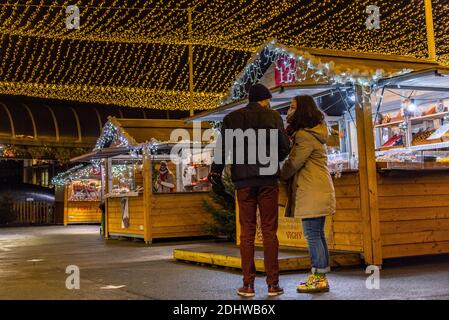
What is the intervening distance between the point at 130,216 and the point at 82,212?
484 inches

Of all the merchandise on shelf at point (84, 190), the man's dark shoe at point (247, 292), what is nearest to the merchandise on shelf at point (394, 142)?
the man's dark shoe at point (247, 292)

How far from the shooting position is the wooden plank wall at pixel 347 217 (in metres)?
6.99

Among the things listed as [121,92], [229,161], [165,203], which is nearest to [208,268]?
[229,161]

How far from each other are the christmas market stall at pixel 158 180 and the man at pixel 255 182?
305 inches

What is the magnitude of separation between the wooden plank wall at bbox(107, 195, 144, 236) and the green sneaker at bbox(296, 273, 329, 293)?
27.5ft

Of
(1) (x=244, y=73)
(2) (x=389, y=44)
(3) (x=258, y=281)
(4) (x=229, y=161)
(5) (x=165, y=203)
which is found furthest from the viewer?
(2) (x=389, y=44)

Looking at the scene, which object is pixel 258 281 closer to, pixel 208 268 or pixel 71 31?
pixel 208 268

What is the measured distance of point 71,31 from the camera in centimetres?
1379

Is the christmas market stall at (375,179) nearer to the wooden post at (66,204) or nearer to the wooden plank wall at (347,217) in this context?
the wooden plank wall at (347,217)

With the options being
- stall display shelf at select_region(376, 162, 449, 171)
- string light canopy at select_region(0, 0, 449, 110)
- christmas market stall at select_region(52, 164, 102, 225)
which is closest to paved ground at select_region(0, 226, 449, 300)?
stall display shelf at select_region(376, 162, 449, 171)

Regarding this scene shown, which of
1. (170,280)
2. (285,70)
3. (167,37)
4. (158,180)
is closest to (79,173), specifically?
(167,37)

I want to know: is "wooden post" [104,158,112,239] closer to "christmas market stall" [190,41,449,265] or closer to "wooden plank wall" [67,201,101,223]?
"christmas market stall" [190,41,449,265]

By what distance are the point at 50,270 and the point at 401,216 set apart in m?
4.61

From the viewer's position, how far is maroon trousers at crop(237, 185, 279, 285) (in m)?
5.02
